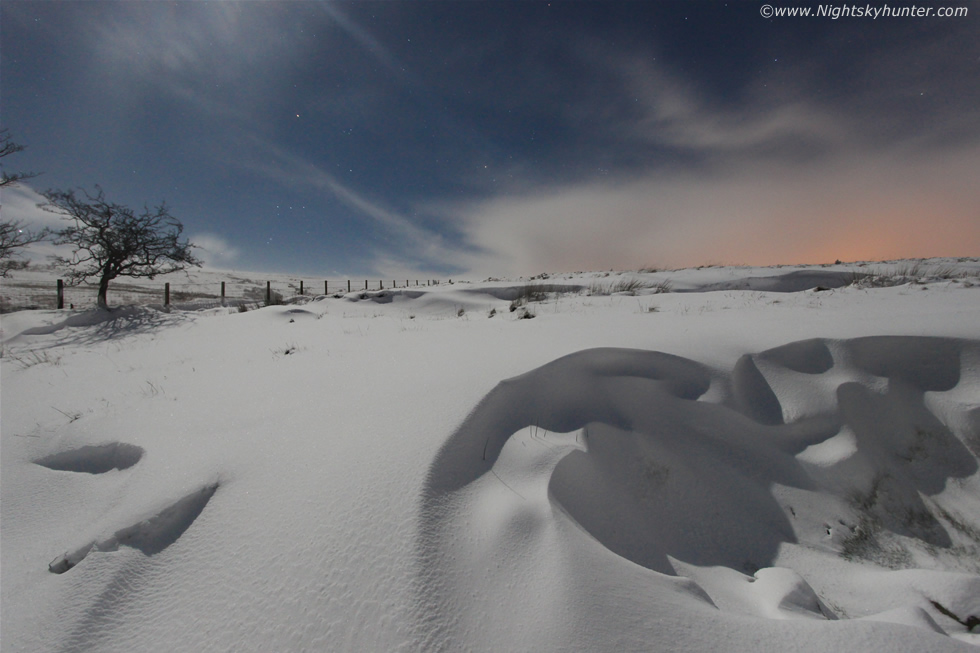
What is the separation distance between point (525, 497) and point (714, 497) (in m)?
1.16

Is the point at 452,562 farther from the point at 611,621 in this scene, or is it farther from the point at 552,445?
the point at 552,445

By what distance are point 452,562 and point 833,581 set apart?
1.66m

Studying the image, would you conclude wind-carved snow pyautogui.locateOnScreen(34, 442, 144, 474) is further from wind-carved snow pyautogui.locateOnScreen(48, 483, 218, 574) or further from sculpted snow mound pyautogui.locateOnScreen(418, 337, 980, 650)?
sculpted snow mound pyautogui.locateOnScreen(418, 337, 980, 650)

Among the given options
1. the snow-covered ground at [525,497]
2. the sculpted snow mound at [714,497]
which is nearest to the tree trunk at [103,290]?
the snow-covered ground at [525,497]

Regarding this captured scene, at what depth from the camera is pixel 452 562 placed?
104 cm

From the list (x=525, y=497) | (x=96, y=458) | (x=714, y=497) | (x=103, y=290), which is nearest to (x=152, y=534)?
(x=96, y=458)

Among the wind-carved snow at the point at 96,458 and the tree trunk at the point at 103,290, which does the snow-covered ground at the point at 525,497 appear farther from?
the tree trunk at the point at 103,290

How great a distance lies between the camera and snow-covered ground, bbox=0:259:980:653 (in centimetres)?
95

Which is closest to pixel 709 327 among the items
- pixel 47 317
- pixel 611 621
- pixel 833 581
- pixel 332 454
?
pixel 833 581

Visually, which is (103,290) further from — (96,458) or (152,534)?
(152,534)

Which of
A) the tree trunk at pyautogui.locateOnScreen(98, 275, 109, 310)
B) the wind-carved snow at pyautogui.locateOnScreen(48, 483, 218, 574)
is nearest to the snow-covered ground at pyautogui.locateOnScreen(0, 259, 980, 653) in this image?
the wind-carved snow at pyautogui.locateOnScreen(48, 483, 218, 574)

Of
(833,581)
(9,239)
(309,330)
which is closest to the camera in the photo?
(833,581)

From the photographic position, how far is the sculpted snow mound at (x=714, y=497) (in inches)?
38.1

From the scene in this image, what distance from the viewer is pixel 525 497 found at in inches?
52.6
